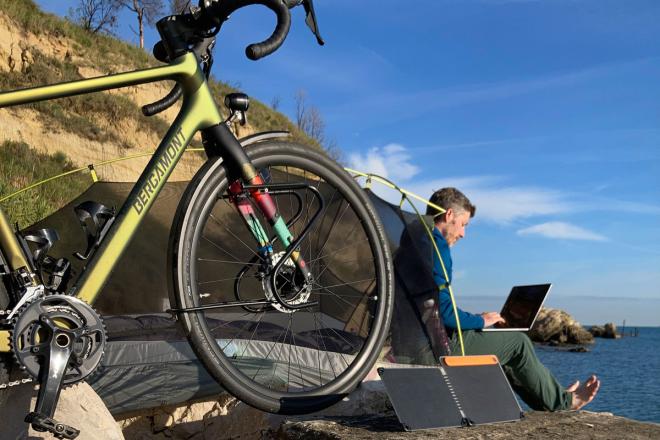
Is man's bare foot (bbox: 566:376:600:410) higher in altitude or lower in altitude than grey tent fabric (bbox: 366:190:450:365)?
lower

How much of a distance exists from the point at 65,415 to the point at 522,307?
8.76 feet

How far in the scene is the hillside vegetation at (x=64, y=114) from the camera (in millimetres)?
13008

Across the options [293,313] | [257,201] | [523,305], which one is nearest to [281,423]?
[293,313]

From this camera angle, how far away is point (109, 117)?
1603cm

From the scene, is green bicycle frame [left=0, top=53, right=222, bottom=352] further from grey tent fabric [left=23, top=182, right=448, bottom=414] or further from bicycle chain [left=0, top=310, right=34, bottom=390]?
grey tent fabric [left=23, top=182, right=448, bottom=414]

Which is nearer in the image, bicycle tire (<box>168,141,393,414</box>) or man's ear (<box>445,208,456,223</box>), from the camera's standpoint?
bicycle tire (<box>168,141,393,414</box>)

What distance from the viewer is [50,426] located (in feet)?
6.73

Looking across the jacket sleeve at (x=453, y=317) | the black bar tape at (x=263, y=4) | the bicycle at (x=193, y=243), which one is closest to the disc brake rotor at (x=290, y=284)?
the bicycle at (x=193, y=243)

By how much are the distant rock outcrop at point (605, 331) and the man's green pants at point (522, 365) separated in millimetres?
77296

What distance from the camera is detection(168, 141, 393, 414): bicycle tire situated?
2389 mm

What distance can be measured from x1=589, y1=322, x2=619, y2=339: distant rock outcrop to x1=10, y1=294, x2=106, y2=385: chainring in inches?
3137

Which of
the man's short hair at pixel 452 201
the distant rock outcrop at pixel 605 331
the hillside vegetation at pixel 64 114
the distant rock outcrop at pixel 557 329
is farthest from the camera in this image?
the distant rock outcrop at pixel 605 331

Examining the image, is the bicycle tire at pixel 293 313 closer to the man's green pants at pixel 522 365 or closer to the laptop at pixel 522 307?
the man's green pants at pixel 522 365

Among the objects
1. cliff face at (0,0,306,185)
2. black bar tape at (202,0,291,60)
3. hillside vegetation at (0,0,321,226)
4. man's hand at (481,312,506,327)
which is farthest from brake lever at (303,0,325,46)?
cliff face at (0,0,306,185)
